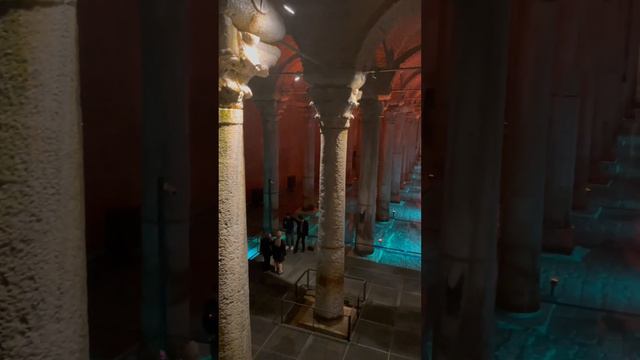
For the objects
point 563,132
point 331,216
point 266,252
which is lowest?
point 266,252

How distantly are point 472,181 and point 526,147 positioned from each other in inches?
123

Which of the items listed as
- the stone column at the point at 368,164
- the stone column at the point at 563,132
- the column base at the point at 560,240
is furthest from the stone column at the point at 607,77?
the stone column at the point at 368,164

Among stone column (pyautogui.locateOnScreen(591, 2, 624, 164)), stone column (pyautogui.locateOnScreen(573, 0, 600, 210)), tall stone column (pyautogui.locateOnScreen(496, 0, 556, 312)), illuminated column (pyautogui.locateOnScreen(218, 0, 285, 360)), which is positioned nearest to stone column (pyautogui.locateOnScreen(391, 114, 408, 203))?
stone column (pyautogui.locateOnScreen(591, 2, 624, 164))

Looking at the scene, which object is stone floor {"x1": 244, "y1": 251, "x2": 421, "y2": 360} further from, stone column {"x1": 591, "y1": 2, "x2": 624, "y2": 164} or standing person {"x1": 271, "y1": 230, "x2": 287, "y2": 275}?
stone column {"x1": 591, "y1": 2, "x2": 624, "y2": 164}

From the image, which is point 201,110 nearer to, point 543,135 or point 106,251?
point 106,251

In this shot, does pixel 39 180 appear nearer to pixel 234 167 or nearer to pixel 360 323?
pixel 234 167

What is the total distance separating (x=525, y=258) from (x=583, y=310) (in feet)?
3.18

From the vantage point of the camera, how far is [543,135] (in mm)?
5051

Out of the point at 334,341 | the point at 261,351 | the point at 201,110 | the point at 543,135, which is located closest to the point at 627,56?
the point at 543,135

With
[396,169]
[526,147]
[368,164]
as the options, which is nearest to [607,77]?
[368,164]

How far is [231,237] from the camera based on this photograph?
12.8 ft

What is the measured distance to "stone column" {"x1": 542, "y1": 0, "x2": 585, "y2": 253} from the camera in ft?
21.0

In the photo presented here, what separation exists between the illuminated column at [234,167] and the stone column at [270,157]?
23.6 ft

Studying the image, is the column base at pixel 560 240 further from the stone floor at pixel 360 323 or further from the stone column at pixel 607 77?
the stone column at pixel 607 77
